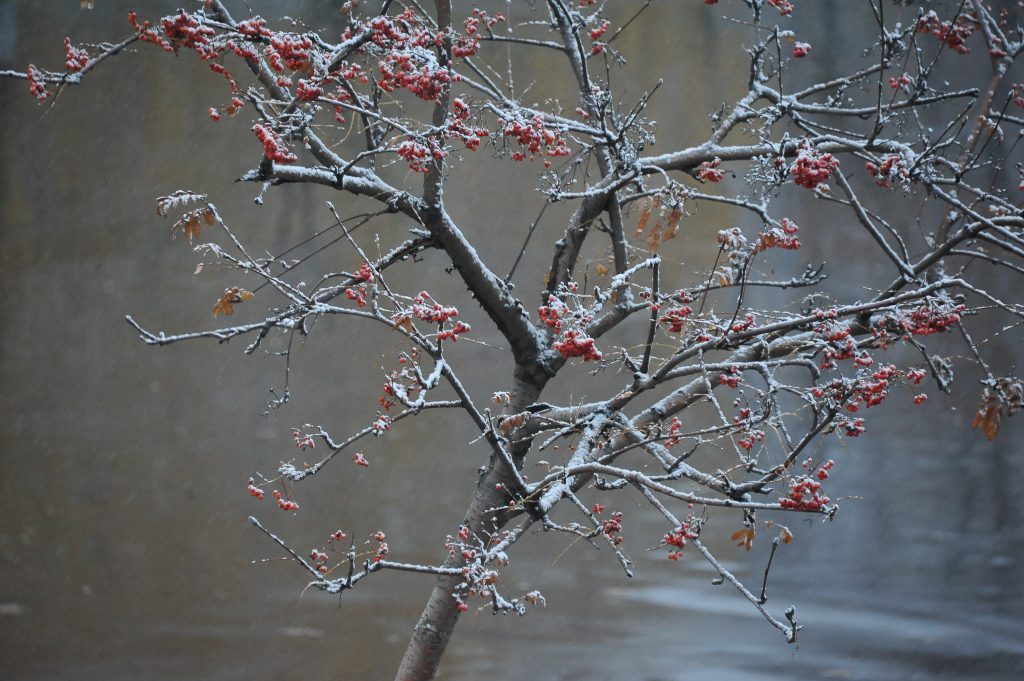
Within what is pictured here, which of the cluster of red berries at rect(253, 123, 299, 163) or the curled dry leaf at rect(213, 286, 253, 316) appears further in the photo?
the curled dry leaf at rect(213, 286, 253, 316)

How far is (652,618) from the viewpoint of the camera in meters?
3.93

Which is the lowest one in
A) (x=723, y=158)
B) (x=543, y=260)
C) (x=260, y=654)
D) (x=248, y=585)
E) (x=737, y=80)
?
(x=260, y=654)

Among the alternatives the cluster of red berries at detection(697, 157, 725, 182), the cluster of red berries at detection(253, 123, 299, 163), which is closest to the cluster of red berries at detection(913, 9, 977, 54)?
the cluster of red berries at detection(697, 157, 725, 182)

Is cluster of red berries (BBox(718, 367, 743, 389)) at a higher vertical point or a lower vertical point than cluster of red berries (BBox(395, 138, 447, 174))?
lower

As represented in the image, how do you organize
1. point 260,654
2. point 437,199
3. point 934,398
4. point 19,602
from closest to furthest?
point 437,199 → point 260,654 → point 19,602 → point 934,398

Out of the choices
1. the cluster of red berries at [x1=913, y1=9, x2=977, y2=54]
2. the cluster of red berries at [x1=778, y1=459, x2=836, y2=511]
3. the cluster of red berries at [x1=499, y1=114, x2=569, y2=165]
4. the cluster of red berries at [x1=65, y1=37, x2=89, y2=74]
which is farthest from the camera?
the cluster of red berries at [x1=913, y1=9, x2=977, y2=54]

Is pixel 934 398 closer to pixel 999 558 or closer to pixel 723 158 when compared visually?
pixel 999 558

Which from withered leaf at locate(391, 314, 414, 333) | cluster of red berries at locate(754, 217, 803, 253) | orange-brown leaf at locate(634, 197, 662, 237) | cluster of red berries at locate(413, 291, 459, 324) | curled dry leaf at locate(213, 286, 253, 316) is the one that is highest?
orange-brown leaf at locate(634, 197, 662, 237)

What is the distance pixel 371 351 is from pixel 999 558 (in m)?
3.13

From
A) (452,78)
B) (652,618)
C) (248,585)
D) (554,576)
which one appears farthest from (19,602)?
(452,78)

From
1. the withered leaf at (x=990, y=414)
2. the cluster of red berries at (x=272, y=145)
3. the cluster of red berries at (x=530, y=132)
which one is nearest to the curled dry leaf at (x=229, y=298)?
the cluster of red berries at (x=272, y=145)

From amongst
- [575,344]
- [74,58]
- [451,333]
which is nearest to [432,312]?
[451,333]

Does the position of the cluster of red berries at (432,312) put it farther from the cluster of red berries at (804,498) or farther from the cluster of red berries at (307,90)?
the cluster of red berries at (804,498)

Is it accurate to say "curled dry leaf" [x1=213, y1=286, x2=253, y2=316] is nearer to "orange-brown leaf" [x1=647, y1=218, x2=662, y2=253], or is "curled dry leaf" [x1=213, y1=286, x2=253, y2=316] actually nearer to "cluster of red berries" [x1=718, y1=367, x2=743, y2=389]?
"orange-brown leaf" [x1=647, y1=218, x2=662, y2=253]
